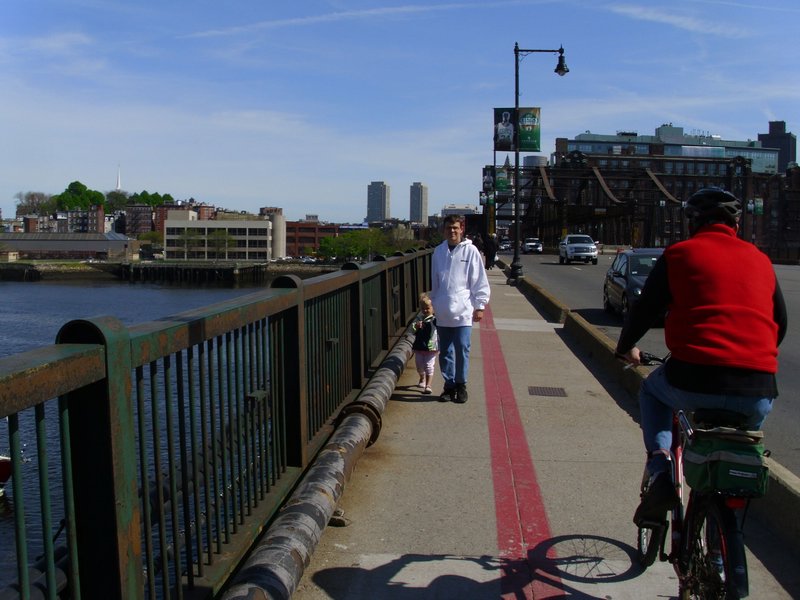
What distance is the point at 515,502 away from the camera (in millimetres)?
4957

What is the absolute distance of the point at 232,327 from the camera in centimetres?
363

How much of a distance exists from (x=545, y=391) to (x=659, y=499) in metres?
5.01

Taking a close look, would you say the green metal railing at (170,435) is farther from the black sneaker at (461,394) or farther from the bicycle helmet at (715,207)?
the bicycle helmet at (715,207)

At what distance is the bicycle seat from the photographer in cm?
317

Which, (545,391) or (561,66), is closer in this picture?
(545,391)

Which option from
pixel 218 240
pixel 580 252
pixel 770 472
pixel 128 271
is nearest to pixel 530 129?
pixel 580 252

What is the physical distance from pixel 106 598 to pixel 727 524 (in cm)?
215

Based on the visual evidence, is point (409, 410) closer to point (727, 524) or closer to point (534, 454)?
point (534, 454)

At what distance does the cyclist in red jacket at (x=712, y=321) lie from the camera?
3164 millimetres

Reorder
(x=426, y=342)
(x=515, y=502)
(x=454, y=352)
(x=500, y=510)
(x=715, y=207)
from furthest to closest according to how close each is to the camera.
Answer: (x=426, y=342) → (x=454, y=352) → (x=515, y=502) → (x=500, y=510) → (x=715, y=207)

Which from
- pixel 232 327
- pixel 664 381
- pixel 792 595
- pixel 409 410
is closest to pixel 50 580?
pixel 232 327

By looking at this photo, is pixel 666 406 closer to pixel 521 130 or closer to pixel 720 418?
pixel 720 418

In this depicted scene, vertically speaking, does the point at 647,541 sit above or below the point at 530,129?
below

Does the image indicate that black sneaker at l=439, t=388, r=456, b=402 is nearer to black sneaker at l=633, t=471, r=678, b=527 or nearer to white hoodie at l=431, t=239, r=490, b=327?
white hoodie at l=431, t=239, r=490, b=327
